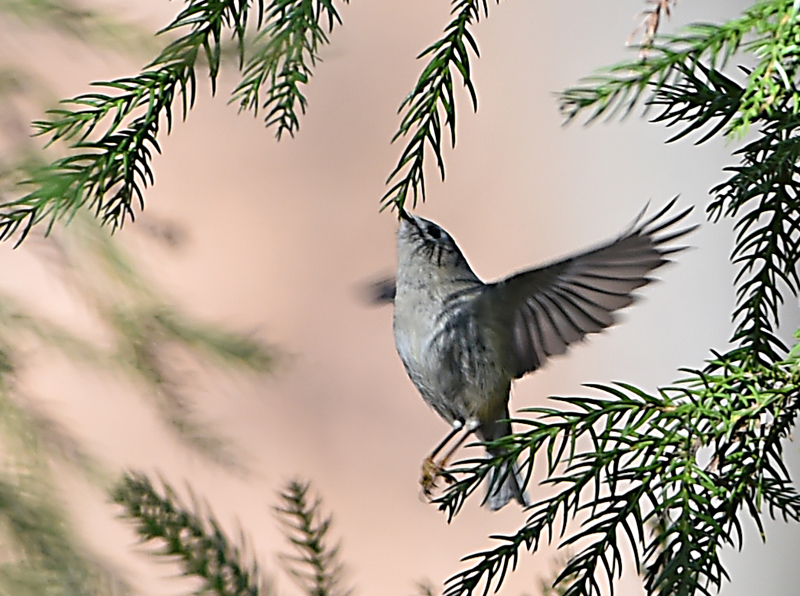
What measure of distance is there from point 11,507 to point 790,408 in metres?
0.80

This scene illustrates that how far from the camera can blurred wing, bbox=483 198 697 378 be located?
32 centimetres

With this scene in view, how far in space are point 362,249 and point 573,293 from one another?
28.9 inches

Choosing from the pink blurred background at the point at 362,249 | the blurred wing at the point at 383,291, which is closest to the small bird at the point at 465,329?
the blurred wing at the point at 383,291

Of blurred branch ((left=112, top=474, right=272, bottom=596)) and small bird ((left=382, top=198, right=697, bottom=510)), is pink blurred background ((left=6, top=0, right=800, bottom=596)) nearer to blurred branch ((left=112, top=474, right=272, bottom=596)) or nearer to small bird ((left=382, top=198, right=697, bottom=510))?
small bird ((left=382, top=198, right=697, bottom=510))

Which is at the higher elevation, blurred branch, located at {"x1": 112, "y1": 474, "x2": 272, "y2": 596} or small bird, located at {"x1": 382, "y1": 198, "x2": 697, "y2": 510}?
small bird, located at {"x1": 382, "y1": 198, "x2": 697, "y2": 510}

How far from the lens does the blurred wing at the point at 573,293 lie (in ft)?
1.06

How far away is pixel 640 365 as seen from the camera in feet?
3.54

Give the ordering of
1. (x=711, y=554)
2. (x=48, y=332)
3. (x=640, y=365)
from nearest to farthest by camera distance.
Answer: (x=711, y=554), (x=48, y=332), (x=640, y=365)

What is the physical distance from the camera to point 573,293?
397 millimetres

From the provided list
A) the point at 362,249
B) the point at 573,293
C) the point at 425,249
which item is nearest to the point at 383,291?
the point at 425,249

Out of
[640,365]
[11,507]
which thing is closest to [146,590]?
[11,507]

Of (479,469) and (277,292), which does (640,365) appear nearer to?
(277,292)

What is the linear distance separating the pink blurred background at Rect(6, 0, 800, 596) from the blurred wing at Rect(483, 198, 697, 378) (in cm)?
64

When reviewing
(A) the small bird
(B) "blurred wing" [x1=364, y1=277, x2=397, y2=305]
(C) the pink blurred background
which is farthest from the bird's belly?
(C) the pink blurred background
